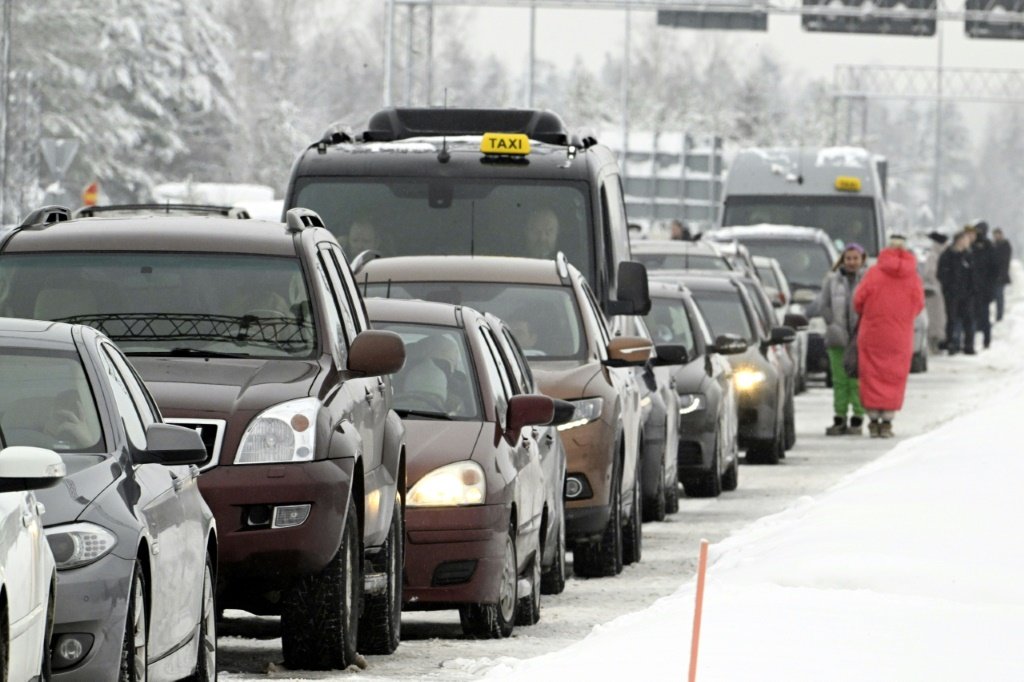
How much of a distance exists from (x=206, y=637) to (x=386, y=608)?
7.18ft

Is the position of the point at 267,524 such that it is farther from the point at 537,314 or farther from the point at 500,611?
the point at 537,314

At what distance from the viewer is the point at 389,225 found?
17.2 meters

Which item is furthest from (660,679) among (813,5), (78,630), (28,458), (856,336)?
(813,5)

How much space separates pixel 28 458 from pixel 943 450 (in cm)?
1169

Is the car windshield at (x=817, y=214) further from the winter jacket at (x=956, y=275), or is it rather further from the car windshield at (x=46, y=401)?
the car windshield at (x=46, y=401)

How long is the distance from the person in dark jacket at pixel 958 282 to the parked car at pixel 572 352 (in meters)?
30.6

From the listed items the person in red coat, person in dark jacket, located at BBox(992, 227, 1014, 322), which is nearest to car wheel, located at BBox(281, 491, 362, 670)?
the person in red coat

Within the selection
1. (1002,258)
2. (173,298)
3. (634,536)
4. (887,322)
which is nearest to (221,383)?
(173,298)

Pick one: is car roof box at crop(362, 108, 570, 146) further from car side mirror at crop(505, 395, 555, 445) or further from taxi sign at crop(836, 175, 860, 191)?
taxi sign at crop(836, 175, 860, 191)

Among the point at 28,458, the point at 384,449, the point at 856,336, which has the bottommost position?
the point at 856,336

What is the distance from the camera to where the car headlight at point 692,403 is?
19.4 metres

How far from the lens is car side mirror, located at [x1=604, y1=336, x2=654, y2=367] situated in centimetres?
1433

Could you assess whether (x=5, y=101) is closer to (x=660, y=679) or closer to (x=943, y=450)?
(x=943, y=450)

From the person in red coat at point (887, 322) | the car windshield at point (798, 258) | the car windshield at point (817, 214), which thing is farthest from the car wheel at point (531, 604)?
the car windshield at point (817, 214)
